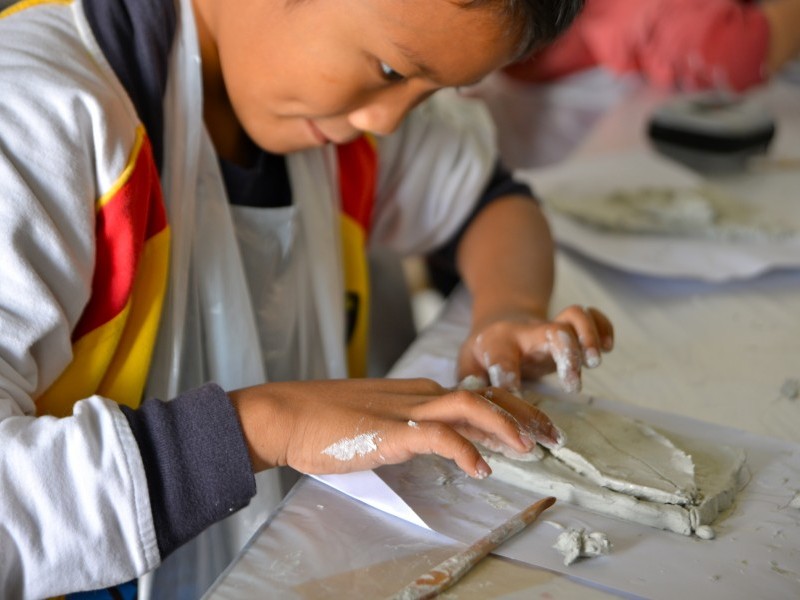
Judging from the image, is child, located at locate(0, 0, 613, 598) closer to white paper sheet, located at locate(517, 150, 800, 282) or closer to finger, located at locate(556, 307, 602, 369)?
finger, located at locate(556, 307, 602, 369)

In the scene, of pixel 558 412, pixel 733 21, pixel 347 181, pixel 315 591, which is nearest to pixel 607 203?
pixel 347 181

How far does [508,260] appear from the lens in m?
0.93

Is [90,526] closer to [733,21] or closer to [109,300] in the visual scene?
[109,300]

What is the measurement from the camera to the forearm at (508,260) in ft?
2.81

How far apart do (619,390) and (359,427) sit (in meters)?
0.29

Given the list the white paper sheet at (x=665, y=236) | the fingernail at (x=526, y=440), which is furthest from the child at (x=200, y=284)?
the white paper sheet at (x=665, y=236)

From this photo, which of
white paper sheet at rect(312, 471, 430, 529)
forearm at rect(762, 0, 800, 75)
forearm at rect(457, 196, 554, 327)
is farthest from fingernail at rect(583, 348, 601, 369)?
forearm at rect(762, 0, 800, 75)

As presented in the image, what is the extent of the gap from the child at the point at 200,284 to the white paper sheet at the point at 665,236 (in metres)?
0.15

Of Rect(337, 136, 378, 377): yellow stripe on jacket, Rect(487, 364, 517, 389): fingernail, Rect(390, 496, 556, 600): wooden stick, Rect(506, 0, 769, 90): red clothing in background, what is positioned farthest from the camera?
Rect(506, 0, 769, 90): red clothing in background

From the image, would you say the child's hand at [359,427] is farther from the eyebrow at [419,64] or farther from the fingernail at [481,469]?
the eyebrow at [419,64]

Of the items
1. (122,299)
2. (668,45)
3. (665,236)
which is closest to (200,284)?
(122,299)

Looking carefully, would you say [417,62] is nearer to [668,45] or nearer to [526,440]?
[526,440]

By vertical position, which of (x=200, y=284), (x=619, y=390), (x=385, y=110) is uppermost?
(x=385, y=110)

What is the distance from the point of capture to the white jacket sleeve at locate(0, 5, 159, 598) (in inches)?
21.0
